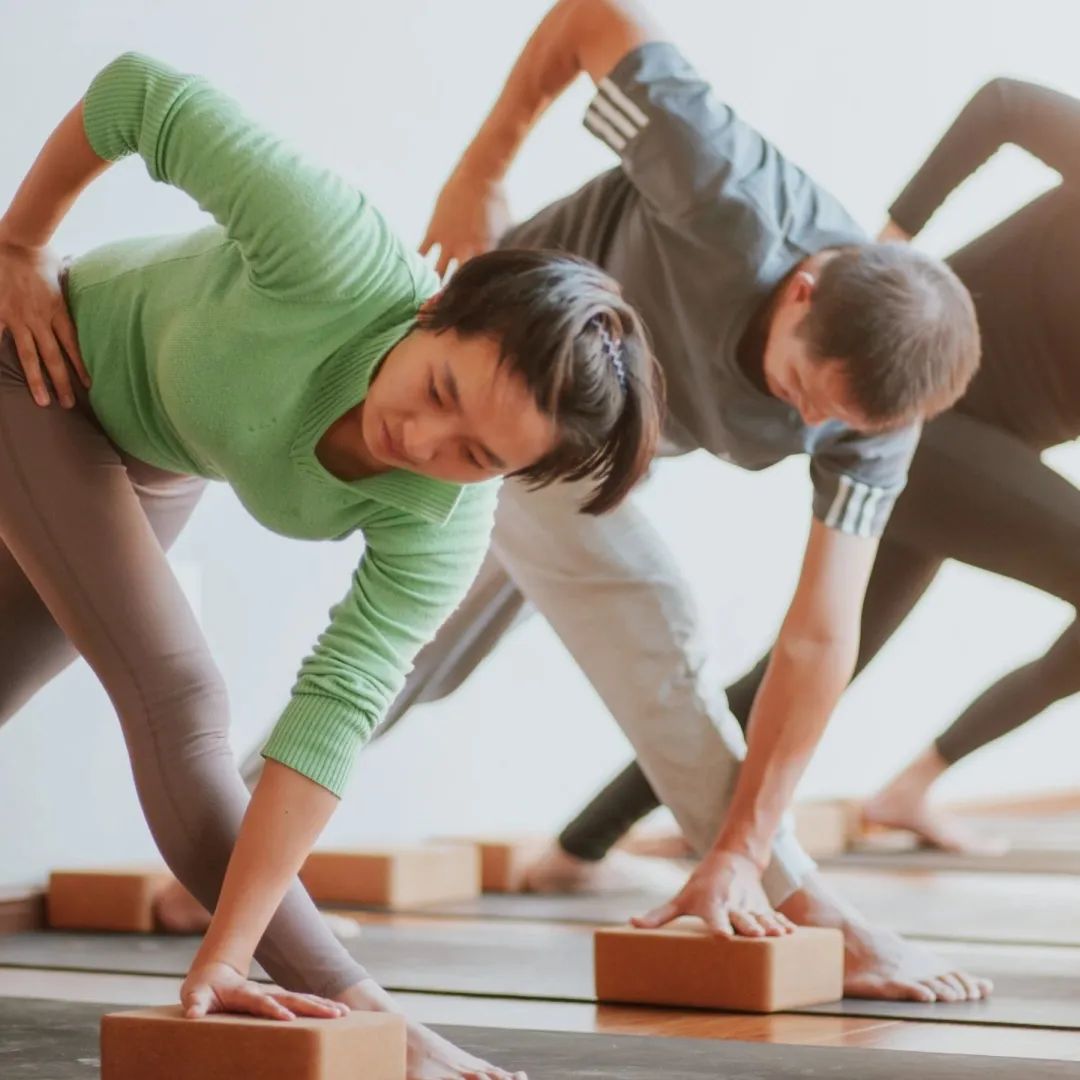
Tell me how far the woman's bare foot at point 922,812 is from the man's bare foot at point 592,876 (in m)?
0.64

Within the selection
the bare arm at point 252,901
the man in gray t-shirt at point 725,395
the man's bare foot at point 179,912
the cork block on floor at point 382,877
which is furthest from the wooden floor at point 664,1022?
the cork block on floor at point 382,877

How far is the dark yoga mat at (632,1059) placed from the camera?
141 cm

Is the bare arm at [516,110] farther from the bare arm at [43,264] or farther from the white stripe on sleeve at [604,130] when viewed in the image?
the bare arm at [43,264]

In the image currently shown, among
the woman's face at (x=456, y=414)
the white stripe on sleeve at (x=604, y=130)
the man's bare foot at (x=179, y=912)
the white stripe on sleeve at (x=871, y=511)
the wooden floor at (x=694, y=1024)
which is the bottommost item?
the wooden floor at (x=694, y=1024)

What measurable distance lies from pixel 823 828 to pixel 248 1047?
270cm

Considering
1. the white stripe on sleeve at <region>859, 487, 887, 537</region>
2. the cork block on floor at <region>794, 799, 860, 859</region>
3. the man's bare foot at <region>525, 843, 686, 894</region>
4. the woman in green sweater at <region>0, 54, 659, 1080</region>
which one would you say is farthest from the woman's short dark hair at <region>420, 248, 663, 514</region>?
the cork block on floor at <region>794, 799, 860, 859</region>

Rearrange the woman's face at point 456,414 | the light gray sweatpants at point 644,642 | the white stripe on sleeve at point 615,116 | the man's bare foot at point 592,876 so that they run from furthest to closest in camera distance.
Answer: the man's bare foot at point 592,876, the light gray sweatpants at point 644,642, the white stripe on sleeve at point 615,116, the woman's face at point 456,414

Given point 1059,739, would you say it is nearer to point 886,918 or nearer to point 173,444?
point 886,918

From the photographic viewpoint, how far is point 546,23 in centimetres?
191

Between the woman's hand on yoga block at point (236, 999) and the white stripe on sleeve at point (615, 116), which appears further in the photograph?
the white stripe on sleeve at point (615, 116)

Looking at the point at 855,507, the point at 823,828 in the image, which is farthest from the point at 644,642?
the point at 823,828

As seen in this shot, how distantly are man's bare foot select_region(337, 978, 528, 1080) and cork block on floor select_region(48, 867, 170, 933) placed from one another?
1.10 metres

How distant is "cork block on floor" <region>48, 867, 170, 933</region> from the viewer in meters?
2.40

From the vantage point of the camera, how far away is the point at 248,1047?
4.01 feet
